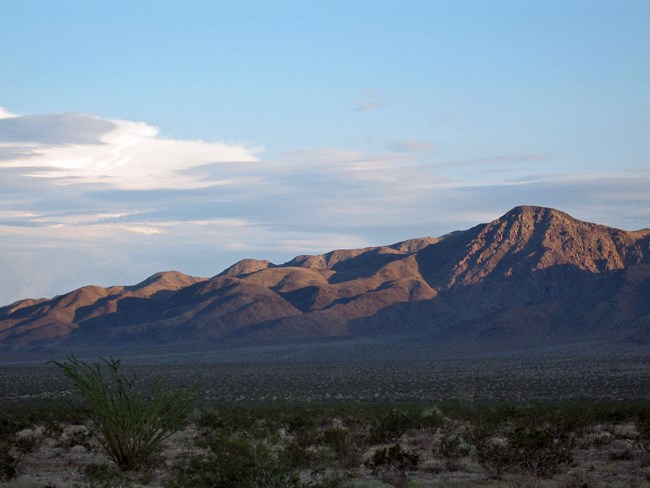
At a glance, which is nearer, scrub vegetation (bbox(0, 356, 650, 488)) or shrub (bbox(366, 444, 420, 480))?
scrub vegetation (bbox(0, 356, 650, 488))

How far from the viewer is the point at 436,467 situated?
63.2 ft

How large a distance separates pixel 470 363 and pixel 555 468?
66606mm

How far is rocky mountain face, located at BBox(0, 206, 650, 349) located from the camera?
129 meters

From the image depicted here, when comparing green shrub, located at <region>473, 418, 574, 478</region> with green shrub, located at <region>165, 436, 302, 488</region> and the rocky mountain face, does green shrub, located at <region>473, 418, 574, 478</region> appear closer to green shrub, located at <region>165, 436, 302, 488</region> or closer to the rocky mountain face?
green shrub, located at <region>165, 436, 302, 488</region>

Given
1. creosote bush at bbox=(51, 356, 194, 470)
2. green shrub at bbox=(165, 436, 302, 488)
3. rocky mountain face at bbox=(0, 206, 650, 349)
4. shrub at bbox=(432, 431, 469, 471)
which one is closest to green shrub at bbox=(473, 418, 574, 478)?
shrub at bbox=(432, 431, 469, 471)

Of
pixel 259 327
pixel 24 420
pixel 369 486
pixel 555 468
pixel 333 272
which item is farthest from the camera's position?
pixel 333 272

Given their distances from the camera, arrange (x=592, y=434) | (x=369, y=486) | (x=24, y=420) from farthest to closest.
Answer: (x=24, y=420)
(x=592, y=434)
(x=369, y=486)

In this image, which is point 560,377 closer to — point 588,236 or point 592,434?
point 592,434

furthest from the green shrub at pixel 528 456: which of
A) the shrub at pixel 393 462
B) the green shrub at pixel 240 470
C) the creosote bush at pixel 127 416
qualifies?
the creosote bush at pixel 127 416

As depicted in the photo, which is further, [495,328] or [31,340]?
[31,340]

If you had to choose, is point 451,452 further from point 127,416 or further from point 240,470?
point 240,470

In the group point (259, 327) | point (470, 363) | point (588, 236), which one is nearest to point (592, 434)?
point (470, 363)

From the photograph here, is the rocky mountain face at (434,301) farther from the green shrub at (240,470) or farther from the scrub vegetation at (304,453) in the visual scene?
the green shrub at (240,470)

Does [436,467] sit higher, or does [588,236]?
[588,236]
